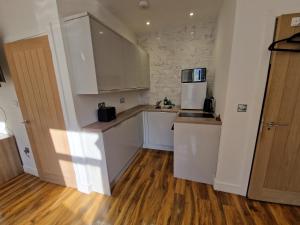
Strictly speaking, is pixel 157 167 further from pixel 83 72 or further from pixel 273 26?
pixel 273 26

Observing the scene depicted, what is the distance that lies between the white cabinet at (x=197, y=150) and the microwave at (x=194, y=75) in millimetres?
1158

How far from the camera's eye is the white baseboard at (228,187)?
173cm

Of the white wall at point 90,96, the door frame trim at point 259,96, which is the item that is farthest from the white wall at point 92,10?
the door frame trim at point 259,96

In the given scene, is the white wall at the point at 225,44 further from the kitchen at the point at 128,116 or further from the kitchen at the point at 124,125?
the kitchen at the point at 128,116

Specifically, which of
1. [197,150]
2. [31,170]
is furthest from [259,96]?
[31,170]

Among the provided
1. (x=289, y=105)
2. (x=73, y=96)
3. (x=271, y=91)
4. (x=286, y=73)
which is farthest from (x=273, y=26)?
(x=73, y=96)

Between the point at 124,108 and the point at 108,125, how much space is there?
3.35 feet

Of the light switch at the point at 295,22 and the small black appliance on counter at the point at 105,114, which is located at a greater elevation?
the light switch at the point at 295,22

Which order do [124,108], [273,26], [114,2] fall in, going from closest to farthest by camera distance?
[273,26] → [114,2] → [124,108]

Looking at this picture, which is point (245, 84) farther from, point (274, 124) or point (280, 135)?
point (280, 135)

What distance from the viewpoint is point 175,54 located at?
3.04 metres

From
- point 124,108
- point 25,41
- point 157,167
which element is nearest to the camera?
point 25,41

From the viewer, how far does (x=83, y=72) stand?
1.54 metres

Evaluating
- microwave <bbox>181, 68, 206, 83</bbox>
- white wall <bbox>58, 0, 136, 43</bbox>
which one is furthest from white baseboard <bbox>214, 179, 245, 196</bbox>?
white wall <bbox>58, 0, 136, 43</bbox>
